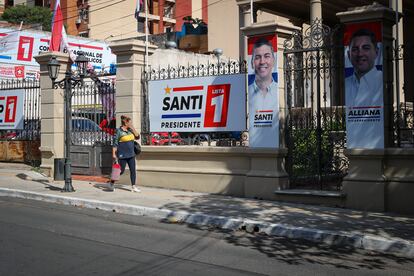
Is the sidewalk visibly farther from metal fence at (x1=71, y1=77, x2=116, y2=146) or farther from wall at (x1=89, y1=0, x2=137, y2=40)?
wall at (x1=89, y1=0, x2=137, y2=40)

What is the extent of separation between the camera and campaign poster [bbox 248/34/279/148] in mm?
11352

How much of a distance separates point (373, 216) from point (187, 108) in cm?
545

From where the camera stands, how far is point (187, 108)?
42.8 feet

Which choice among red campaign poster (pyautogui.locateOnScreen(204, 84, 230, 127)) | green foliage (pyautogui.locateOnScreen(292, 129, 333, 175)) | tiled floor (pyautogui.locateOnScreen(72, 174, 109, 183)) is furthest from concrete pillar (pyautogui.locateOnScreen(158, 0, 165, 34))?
green foliage (pyautogui.locateOnScreen(292, 129, 333, 175))

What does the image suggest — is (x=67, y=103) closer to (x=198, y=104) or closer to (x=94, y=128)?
(x=94, y=128)

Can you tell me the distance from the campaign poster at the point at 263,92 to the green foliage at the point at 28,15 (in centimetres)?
5181

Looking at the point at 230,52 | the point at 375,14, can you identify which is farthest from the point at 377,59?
the point at 230,52

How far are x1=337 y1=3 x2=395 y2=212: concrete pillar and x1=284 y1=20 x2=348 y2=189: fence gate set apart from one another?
0.68 m

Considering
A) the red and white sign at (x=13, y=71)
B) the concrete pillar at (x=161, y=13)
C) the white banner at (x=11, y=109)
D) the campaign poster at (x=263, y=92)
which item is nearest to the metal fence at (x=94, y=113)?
the white banner at (x=11, y=109)

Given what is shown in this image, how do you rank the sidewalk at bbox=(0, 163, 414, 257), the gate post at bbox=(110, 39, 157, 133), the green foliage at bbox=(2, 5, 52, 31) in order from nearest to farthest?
1. the sidewalk at bbox=(0, 163, 414, 257)
2. the gate post at bbox=(110, 39, 157, 133)
3. the green foliage at bbox=(2, 5, 52, 31)

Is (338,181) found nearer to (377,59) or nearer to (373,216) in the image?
(373,216)

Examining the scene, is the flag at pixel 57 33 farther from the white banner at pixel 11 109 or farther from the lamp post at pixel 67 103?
the lamp post at pixel 67 103

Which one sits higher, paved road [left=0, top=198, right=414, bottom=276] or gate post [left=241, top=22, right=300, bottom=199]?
gate post [left=241, top=22, right=300, bottom=199]

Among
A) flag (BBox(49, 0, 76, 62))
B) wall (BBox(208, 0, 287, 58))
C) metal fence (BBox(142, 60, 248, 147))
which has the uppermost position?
wall (BBox(208, 0, 287, 58))
